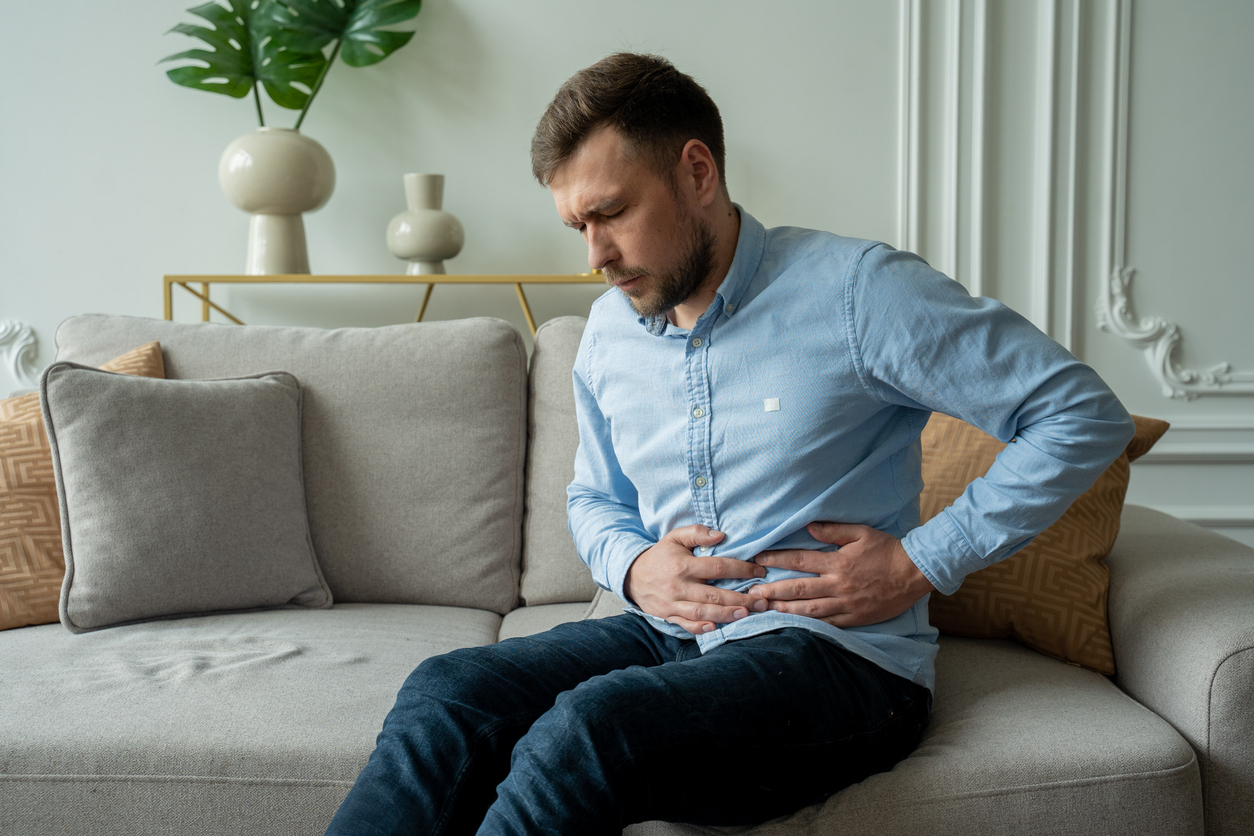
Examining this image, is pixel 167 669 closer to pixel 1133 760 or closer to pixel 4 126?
pixel 1133 760

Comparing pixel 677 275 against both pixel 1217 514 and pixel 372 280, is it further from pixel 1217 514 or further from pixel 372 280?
pixel 1217 514

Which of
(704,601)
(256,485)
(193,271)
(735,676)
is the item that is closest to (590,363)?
(704,601)

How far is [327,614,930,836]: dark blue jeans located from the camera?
0.78m

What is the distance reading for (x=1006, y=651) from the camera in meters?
1.24

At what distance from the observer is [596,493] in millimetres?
1286

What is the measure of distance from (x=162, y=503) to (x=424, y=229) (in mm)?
980

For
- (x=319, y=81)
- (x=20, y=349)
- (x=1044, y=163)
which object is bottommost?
(x=20, y=349)

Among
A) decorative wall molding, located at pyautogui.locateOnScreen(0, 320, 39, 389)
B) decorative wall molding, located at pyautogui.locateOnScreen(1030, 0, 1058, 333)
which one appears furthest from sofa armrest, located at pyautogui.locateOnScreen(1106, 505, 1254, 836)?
decorative wall molding, located at pyautogui.locateOnScreen(0, 320, 39, 389)

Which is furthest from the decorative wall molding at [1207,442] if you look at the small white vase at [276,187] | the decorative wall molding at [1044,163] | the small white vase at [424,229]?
the small white vase at [276,187]

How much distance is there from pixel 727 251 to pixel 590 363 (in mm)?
255

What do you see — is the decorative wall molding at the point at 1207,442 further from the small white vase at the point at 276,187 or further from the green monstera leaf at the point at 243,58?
the green monstera leaf at the point at 243,58

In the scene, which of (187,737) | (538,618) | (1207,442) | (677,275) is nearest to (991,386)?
(677,275)

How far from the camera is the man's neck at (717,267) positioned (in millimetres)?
1063

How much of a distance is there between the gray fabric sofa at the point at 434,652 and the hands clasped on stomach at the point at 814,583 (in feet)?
0.56
